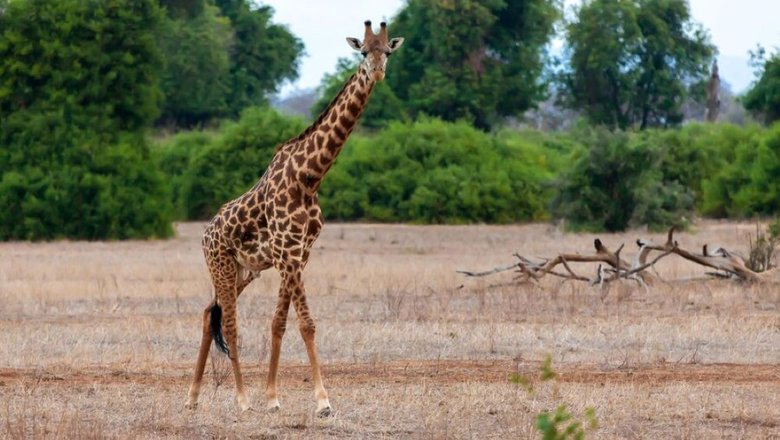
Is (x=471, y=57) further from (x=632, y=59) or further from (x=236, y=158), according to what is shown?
(x=236, y=158)

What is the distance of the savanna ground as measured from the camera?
33.0 ft

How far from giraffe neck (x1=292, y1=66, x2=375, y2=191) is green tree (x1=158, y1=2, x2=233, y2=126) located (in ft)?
166

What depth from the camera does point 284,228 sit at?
10461mm

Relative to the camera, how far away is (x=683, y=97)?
60.5 meters

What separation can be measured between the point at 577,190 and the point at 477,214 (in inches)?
263

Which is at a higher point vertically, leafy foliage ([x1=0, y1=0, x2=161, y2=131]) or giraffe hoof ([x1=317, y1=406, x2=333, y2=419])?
leafy foliage ([x1=0, y1=0, x2=161, y2=131])

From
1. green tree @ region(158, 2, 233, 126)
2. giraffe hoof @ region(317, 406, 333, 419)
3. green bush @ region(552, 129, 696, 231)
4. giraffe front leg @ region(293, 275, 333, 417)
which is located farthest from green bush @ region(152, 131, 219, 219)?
giraffe hoof @ region(317, 406, 333, 419)

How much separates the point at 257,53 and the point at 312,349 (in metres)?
62.9

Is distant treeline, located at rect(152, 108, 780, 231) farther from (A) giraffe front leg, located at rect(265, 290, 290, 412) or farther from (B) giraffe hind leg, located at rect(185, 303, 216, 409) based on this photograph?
(A) giraffe front leg, located at rect(265, 290, 290, 412)

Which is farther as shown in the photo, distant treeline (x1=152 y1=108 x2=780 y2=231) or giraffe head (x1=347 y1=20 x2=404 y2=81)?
distant treeline (x1=152 y1=108 x2=780 y2=231)

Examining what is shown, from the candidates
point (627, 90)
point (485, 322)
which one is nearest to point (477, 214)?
point (627, 90)

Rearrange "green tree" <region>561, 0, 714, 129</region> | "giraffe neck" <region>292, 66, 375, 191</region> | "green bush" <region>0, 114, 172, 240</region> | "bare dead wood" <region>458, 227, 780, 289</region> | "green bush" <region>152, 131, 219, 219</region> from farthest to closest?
1. "green tree" <region>561, 0, 714, 129</region>
2. "green bush" <region>152, 131, 219, 219</region>
3. "green bush" <region>0, 114, 172, 240</region>
4. "bare dead wood" <region>458, 227, 780, 289</region>
5. "giraffe neck" <region>292, 66, 375, 191</region>

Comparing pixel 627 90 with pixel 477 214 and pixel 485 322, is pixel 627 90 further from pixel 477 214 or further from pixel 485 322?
pixel 485 322

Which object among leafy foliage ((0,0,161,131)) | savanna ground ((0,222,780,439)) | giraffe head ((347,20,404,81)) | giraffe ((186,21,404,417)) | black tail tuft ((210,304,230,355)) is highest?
leafy foliage ((0,0,161,131))
